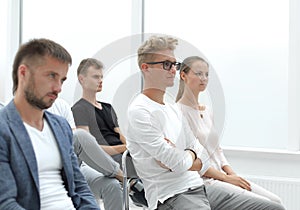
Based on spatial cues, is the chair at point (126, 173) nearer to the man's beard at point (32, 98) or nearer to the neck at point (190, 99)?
the neck at point (190, 99)

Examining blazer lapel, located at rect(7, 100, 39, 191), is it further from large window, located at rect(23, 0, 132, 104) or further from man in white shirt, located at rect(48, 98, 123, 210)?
large window, located at rect(23, 0, 132, 104)

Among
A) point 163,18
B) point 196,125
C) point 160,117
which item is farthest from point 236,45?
point 160,117

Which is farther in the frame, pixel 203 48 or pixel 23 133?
pixel 203 48

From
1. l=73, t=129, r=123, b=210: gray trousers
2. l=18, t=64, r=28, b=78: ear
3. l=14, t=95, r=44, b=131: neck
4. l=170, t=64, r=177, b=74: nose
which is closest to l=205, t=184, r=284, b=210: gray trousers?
l=73, t=129, r=123, b=210: gray trousers

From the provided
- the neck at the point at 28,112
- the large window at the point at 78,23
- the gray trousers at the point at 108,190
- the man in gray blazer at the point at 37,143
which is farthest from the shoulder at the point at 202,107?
the large window at the point at 78,23

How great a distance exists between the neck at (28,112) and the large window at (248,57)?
1966 mm

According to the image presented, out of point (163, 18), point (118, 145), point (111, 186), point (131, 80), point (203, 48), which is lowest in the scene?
point (111, 186)

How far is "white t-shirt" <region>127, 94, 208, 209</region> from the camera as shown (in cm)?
196

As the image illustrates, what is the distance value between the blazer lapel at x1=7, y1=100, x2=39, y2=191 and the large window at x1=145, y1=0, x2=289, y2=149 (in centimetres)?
206

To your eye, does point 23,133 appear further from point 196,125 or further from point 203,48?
point 203,48

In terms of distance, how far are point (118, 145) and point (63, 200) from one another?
0.69m

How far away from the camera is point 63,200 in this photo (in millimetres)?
1597

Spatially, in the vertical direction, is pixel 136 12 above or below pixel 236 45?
above

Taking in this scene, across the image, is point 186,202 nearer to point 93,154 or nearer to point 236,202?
point 236,202
